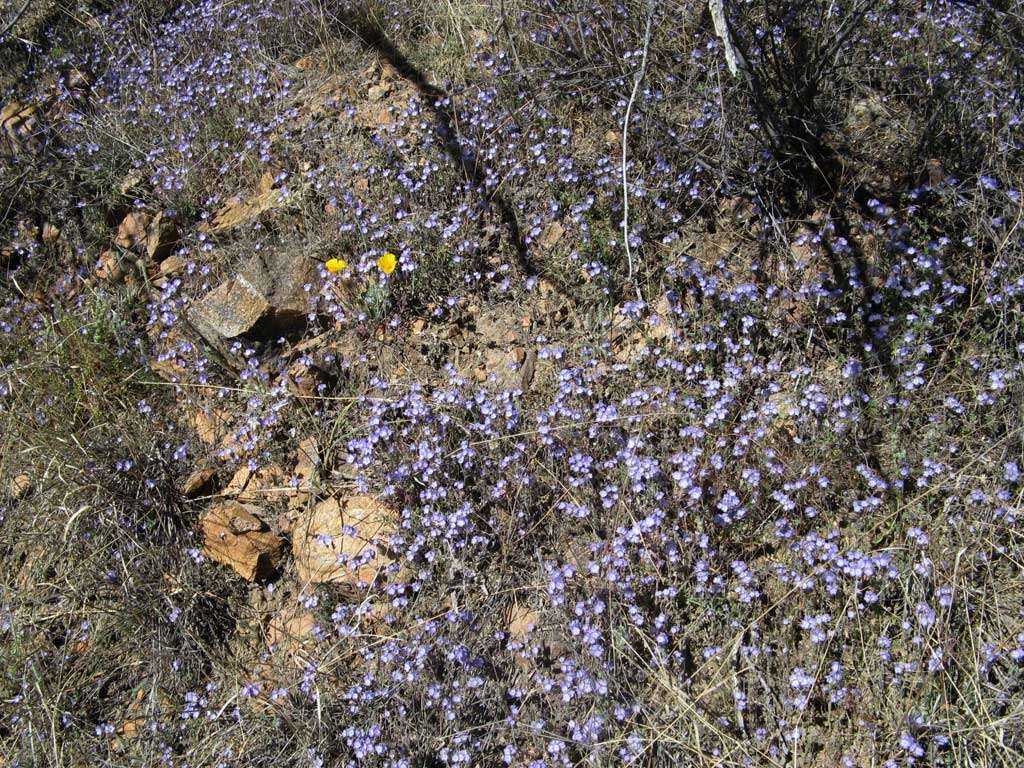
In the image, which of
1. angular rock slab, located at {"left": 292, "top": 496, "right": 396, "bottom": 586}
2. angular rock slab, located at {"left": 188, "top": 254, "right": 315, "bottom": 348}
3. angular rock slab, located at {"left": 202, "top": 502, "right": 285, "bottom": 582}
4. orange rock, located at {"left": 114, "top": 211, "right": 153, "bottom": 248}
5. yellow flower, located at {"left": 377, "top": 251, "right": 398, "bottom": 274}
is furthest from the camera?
orange rock, located at {"left": 114, "top": 211, "right": 153, "bottom": 248}

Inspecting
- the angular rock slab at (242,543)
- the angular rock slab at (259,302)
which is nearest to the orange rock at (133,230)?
the angular rock slab at (259,302)

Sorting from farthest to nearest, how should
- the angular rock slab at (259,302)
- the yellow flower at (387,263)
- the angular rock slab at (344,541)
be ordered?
the angular rock slab at (259,302), the yellow flower at (387,263), the angular rock slab at (344,541)

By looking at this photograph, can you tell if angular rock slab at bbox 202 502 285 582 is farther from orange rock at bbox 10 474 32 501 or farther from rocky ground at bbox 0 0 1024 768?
orange rock at bbox 10 474 32 501

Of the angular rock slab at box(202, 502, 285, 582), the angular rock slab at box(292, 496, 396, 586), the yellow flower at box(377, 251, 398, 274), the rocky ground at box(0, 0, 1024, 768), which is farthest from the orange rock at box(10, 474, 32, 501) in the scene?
the yellow flower at box(377, 251, 398, 274)

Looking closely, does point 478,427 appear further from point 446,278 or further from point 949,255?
point 949,255

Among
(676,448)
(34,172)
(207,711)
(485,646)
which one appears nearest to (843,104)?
(676,448)

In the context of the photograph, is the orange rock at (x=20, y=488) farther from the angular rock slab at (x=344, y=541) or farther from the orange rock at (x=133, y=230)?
the orange rock at (x=133, y=230)

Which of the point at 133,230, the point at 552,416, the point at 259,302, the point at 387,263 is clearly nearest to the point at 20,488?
the point at 259,302
